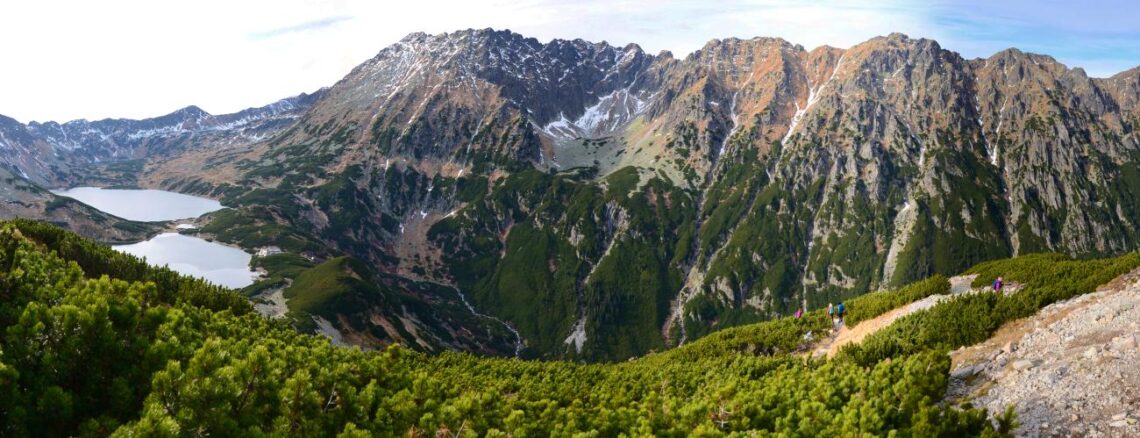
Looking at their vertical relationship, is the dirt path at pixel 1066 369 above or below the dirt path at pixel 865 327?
above

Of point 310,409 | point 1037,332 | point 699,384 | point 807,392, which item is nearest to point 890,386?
point 807,392

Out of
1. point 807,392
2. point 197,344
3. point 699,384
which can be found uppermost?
point 197,344

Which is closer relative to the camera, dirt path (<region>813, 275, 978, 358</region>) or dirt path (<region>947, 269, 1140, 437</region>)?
dirt path (<region>947, 269, 1140, 437</region>)

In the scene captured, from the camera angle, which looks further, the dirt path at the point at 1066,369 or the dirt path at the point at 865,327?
the dirt path at the point at 865,327

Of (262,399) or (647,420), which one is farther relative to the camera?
(647,420)

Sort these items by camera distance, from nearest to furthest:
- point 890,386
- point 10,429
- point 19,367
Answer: point 10,429, point 19,367, point 890,386

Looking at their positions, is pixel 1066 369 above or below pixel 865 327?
above

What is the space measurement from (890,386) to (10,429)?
1244 inches

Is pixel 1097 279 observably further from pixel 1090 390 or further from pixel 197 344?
pixel 197 344

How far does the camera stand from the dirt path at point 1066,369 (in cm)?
2227

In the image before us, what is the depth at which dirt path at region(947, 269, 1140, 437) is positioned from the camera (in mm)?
22266

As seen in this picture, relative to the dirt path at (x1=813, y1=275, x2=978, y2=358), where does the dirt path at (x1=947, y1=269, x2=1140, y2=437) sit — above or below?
above

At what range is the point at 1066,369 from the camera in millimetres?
25766

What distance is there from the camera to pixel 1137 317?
93.6 feet
